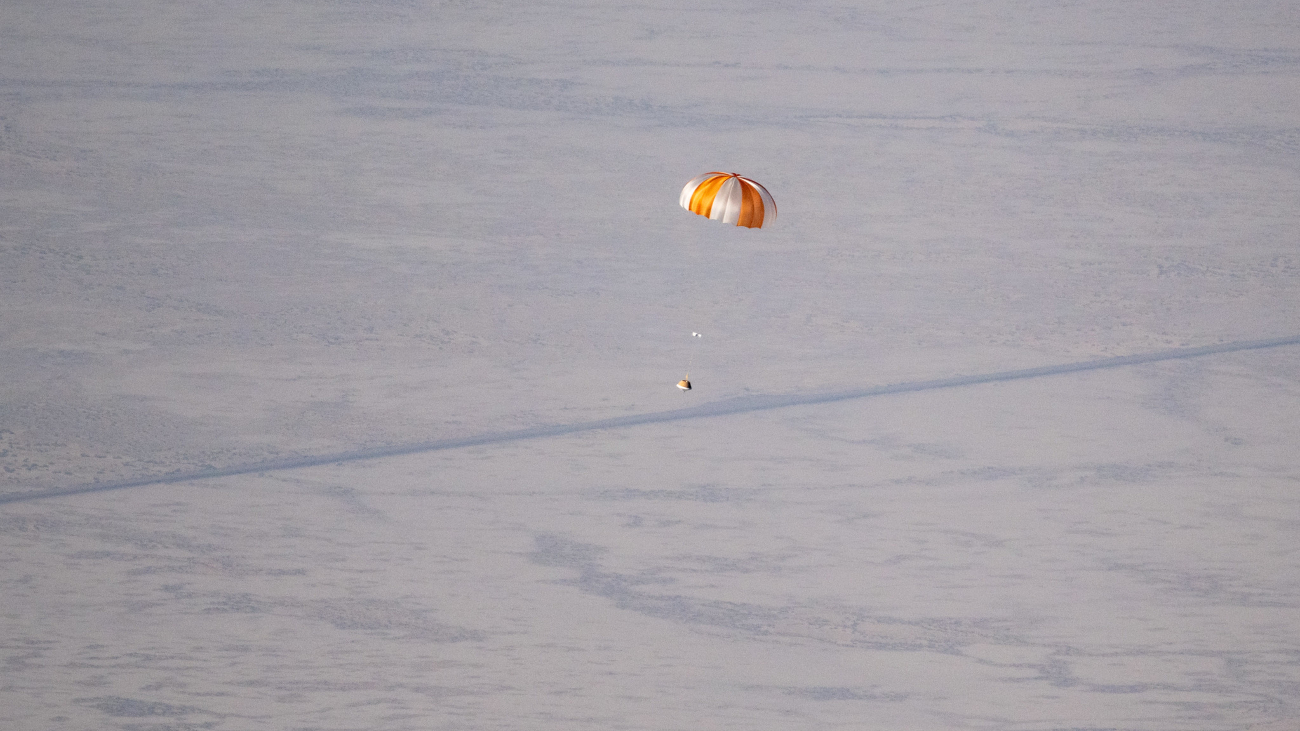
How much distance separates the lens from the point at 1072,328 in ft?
40.2

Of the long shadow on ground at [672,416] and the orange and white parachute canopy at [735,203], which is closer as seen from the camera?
the long shadow on ground at [672,416]

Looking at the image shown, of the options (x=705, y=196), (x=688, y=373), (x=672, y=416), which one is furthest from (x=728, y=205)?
(x=672, y=416)

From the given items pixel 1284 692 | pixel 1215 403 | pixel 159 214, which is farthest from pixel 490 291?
pixel 1284 692

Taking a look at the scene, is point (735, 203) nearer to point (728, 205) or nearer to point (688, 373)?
point (728, 205)

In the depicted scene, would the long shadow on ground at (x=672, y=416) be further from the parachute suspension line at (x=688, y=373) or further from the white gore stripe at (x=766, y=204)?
the white gore stripe at (x=766, y=204)

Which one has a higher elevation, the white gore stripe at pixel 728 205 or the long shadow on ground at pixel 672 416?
the white gore stripe at pixel 728 205

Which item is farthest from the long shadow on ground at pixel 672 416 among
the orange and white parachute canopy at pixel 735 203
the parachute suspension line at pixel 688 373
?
the orange and white parachute canopy at pixel 735 203

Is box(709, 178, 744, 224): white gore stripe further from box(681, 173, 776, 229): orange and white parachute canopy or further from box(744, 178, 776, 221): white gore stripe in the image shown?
box(744, 178, 776, 221): white gore stripe

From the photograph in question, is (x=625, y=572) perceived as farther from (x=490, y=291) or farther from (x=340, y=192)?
(x=340, y=192)

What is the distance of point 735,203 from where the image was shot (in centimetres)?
1105

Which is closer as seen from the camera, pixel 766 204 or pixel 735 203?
pixel 735 203

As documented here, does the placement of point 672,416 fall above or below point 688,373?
below

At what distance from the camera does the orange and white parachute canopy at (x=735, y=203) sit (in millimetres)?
11078

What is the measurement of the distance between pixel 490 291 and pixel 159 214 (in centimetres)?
330
